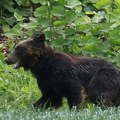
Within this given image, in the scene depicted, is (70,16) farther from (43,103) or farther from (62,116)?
(62,116)

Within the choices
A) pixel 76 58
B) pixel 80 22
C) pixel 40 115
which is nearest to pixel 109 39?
pixel 80 22

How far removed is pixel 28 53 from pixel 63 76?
24.0 inches

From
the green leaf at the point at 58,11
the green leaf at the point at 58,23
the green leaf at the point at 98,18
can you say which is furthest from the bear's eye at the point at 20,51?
the green leaf at the point at 98,18

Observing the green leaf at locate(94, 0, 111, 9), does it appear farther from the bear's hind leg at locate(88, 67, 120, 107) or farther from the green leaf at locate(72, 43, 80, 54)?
the bear's hind leg at locate(88, 67, 120, 107)

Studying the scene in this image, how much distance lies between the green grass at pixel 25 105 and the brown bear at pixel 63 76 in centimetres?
21

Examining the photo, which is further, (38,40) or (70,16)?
(70,16)

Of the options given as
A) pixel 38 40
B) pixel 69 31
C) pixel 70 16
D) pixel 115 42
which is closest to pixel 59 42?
pixel 69 31

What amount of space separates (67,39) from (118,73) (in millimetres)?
2393

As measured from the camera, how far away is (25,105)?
380 inches

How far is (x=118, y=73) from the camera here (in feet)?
31.0

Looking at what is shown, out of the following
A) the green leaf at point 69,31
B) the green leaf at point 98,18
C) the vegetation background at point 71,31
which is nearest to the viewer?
the vegetation background at point 71,31

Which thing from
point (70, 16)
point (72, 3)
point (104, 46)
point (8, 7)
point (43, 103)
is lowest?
point (43, 103)

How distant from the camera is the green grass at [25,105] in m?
7.22

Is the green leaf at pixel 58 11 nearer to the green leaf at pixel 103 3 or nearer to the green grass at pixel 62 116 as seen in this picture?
the green leaf at pixel 103 3
